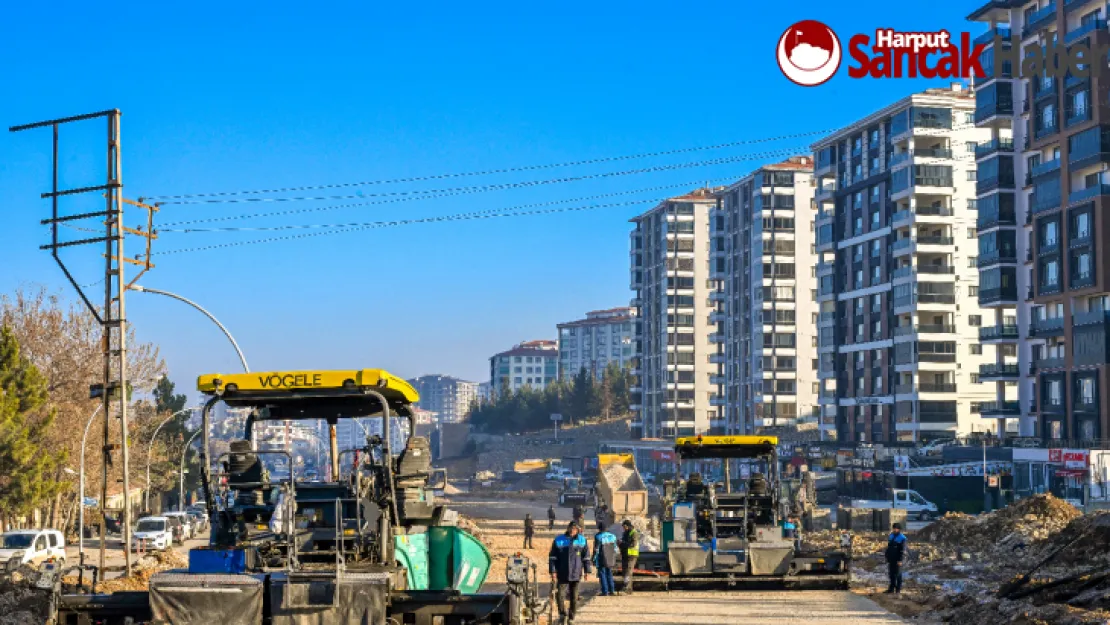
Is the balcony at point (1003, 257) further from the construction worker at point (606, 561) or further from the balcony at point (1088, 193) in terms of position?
the construction worker at point (606, 561)

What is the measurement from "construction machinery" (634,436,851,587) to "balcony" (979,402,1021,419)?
2246 inches

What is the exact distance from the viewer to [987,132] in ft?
321

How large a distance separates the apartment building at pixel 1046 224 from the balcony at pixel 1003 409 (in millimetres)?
74

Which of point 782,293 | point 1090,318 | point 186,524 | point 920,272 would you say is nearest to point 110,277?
point 186,524

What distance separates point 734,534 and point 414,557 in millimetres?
16015

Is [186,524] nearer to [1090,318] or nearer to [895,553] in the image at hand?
[895,553]

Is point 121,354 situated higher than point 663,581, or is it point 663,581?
point 121,354

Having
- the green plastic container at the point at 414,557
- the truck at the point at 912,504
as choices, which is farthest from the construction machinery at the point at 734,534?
the truck at the point at 912,504

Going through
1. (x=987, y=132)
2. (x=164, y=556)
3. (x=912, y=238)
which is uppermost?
(x=987, y=132)

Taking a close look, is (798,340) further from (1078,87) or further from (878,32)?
(878,32)

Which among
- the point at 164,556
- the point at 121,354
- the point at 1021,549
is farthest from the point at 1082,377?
the point at 121,354

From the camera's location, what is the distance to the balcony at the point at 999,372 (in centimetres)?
8350

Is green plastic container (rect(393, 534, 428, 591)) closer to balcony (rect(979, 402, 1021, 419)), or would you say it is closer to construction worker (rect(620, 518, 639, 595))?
construction worker (rect(620, 518, 639, 595))

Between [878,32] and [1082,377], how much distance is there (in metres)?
26.4
